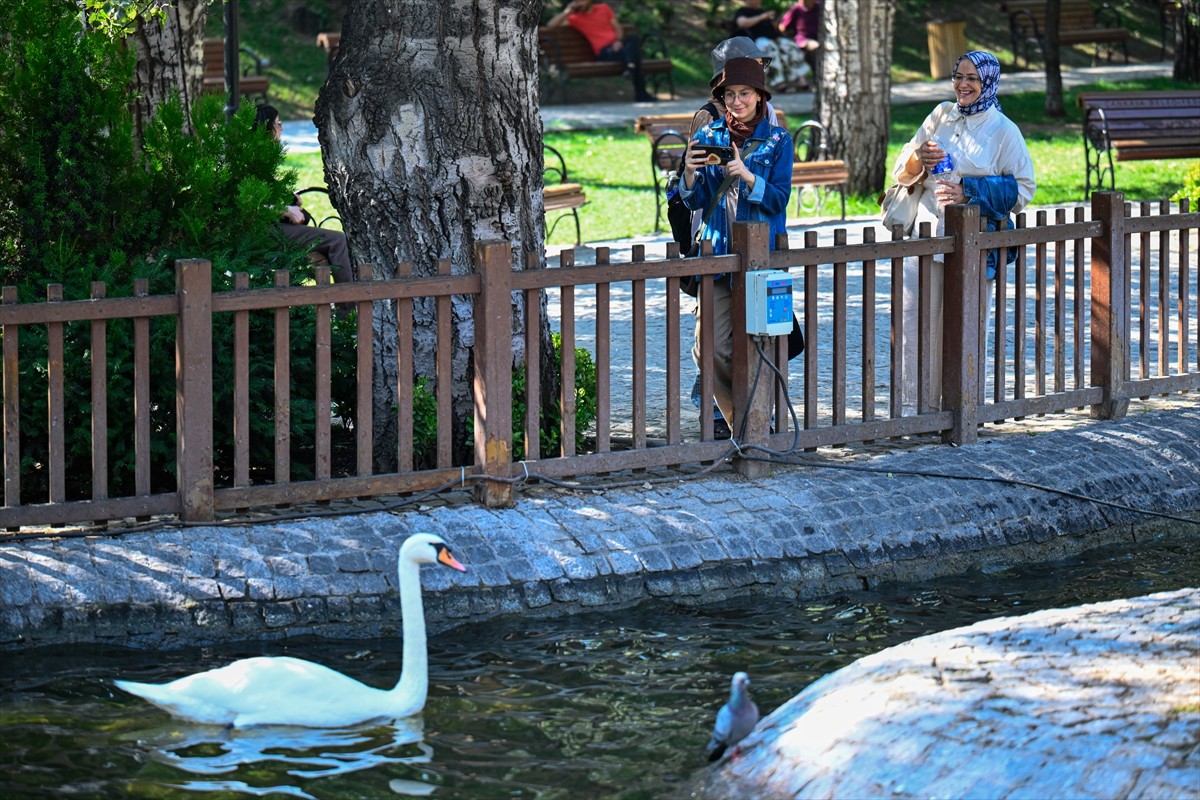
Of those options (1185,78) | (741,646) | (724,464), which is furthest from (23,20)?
(1185,78)

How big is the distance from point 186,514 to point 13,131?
221cm

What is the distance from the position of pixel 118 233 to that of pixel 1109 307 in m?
5.17

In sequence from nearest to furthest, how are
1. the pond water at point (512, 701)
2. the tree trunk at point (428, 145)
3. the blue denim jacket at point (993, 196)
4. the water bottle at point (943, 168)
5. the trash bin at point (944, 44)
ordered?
the pond water at point (512, 701) → the tree trunk at point (428, 145) → the blue denim jacket at point (993, 196) → the water bottle at point (943, 168) → the trash bin at point (944, 44)

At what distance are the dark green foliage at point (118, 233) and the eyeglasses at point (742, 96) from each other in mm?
2147

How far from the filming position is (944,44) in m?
30.1

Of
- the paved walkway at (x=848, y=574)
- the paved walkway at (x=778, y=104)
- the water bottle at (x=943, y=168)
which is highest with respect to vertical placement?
the paved walkway at (x=778, y=104)

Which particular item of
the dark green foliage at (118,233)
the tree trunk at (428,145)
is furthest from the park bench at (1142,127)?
the dark green foliage at (118,233)

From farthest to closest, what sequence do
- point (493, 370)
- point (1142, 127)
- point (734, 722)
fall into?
point (1142, 127) → point (493, 370) → point (734, 722)

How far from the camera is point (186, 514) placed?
7348mm

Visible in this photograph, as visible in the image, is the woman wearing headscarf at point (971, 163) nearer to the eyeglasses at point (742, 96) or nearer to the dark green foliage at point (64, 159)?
the eyeglasses at point (742, 96)

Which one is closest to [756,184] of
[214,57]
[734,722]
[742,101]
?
[742,101]

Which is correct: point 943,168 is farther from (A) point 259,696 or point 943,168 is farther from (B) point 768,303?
(A) point 259,696

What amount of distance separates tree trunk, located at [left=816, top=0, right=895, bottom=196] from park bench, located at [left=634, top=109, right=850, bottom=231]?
0.21m

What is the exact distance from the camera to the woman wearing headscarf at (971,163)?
909cm
